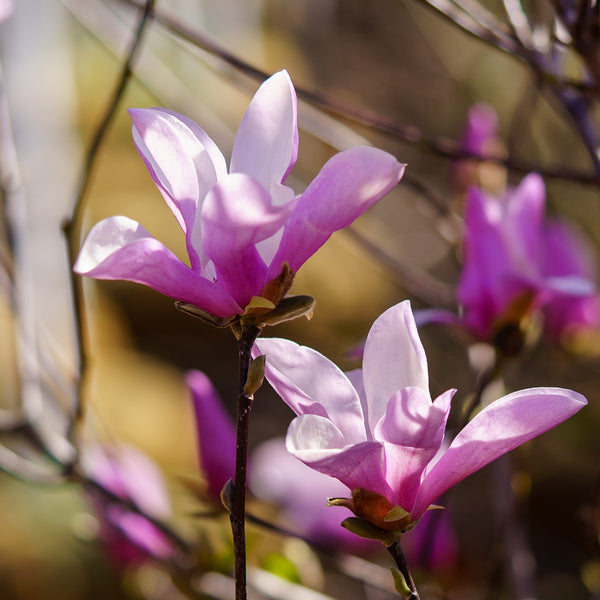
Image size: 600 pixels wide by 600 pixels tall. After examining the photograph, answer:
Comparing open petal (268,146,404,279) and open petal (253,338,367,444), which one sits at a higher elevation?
open petal (268,146,404,279)

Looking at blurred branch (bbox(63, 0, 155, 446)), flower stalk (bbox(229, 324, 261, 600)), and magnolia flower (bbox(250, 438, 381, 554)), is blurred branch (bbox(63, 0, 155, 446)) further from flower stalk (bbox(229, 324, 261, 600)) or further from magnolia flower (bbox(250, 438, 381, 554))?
magnolia flower (bbox(250, 438, 381, 554))

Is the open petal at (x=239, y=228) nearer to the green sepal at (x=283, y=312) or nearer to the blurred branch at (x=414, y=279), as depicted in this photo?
the green sepal at (x=283, y=312)

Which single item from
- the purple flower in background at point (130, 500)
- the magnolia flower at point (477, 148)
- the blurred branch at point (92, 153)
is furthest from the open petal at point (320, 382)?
the magnolia flower at point (477, 148)

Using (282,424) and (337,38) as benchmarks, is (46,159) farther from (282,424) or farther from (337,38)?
(337,38)

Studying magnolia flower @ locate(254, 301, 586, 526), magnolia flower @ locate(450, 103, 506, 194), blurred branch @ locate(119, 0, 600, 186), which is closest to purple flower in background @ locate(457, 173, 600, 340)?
blurred branch @ locate(119, 0, 600, 186)

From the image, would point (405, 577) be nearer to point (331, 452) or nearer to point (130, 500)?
point (331, 452)

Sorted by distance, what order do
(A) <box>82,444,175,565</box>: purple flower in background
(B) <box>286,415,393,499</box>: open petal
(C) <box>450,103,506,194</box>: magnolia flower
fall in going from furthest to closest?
(C) <box>450,103,506,194</box>: magnolia flower, (A) <box>82,444,175,565</box>: purple flower in background, (B) <box>286,415,393,499</box>: open petal

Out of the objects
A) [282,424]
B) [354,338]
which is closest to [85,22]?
[354,338]

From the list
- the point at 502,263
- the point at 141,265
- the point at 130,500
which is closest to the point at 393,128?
the point at 502,263
